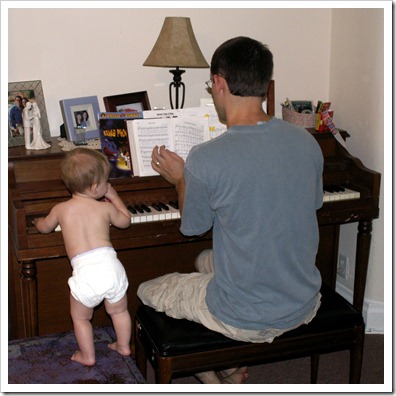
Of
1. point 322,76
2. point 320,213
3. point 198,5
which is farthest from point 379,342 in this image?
point 198,5

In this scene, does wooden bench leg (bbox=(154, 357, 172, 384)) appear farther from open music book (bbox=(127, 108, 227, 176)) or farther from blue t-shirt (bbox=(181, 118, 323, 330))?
open music book (bbox=(127, 108, 227, 176))

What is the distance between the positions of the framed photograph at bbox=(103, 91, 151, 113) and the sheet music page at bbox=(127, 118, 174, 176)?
0.13 metres

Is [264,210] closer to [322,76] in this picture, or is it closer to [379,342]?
[379,342]

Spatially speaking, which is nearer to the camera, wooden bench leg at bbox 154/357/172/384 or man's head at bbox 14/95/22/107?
wooden bench leg at bbox 154/357/172/384

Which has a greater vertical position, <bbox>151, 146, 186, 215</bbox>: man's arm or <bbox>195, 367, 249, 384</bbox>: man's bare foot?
<bbox>151, 146, 186, 215</bbox>: man's arm

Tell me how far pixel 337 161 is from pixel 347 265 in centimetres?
66

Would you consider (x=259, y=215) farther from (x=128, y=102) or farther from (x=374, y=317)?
(x=374, y=317)

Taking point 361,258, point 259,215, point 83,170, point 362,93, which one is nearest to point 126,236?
point 83,170

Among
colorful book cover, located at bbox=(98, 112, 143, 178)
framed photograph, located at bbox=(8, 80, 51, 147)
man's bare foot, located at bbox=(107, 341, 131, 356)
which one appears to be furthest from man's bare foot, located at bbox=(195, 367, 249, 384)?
framed photograph, located at bbox=(8, 80, 51, 147)

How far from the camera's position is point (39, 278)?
3.02 metres

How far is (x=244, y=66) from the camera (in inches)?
79.0

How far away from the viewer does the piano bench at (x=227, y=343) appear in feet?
7.18

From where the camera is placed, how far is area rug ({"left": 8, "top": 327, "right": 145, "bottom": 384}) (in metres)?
2.08

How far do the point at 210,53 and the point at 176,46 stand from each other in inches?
19.8
